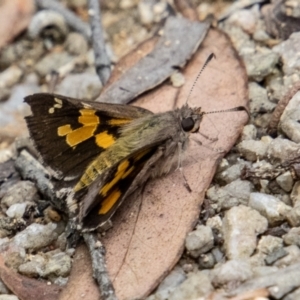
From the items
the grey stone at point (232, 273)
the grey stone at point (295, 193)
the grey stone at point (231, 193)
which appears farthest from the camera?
the grey stone at point (231, 193)

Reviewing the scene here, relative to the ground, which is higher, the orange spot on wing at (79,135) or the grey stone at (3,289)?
the orange spot on wing at (79,135)

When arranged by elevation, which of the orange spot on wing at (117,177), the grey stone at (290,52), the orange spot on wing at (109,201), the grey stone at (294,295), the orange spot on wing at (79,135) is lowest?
the grey stone at (290,52)

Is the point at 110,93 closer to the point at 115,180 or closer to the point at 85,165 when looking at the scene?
the point at 85,165

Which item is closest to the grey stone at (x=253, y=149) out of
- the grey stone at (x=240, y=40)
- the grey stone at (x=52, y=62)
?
the grey stone at (x=240, y=40)

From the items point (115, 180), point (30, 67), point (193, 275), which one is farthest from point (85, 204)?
point (30, 67)

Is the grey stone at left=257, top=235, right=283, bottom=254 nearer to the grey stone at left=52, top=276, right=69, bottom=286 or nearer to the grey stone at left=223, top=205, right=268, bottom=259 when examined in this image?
the grey stone at left=223, top=205, right=268, bottom=259

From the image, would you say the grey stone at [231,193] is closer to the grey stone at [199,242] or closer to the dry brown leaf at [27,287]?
the grey stone at [199,242]
